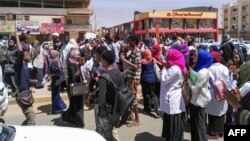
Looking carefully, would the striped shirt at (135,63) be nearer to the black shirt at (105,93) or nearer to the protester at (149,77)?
the protester at (149,77)

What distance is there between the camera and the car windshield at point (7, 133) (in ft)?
12.8

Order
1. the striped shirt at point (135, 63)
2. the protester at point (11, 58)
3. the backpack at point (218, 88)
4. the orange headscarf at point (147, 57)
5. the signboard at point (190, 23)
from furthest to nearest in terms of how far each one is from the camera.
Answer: the signboard at point (190, 23) → the protester at point (11, 58) → the orange headscarf at point (147, 57) → the striped shirt at point (135, 63) → the backpack at point (218, 88)

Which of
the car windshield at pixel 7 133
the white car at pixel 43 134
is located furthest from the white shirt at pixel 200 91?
the car windshield at pixel 7 133

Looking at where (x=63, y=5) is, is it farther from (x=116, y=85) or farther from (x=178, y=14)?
(x=116, y=85)

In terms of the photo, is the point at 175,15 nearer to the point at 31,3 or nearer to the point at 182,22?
the point at 182,22

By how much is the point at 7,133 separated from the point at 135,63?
4.61 m

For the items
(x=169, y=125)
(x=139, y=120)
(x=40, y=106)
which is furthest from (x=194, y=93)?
(x=40, y=106)

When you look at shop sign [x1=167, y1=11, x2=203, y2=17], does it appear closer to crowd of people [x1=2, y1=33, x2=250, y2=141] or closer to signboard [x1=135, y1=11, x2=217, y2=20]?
signboard [x1=135, y1=11, x2=217, y2=20]

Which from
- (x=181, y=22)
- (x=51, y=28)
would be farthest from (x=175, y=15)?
(x=51, y=28)

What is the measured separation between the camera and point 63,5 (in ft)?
301

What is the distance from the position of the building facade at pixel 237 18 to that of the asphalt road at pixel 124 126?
117 meters

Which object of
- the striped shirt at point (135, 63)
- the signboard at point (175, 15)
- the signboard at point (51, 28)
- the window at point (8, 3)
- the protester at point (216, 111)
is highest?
the window at point (8, 3)

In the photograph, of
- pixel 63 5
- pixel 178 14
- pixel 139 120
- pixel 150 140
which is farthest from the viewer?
pixel 63 5

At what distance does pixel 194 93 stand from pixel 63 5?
8794 cm
